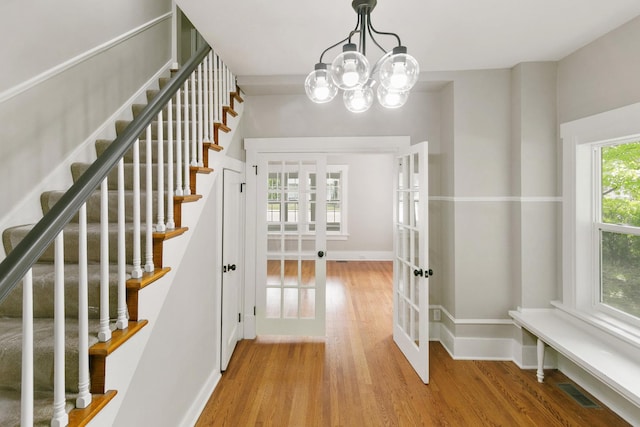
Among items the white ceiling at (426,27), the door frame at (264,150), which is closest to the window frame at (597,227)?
the white ceiling at (426,27)

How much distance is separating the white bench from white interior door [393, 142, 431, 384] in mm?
876

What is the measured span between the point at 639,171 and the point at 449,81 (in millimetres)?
1597

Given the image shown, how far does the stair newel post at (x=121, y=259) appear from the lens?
1371 mm

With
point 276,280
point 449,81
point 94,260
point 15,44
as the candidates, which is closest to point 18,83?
point 15,44

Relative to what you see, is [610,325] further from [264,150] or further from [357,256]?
[357,256]

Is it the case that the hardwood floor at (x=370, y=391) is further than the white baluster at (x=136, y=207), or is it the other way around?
the hardwood floor at (x=370, y=391)

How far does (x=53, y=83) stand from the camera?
6.93ft

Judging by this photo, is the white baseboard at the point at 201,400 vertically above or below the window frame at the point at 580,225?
below

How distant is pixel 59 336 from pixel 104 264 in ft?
1.01

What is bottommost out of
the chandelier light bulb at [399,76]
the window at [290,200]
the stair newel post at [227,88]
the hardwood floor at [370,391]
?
the hardwood floor at [370,391]

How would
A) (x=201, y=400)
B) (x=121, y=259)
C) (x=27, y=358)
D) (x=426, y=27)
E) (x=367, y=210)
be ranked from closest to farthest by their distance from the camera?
(x=27, y=358)
(x=121, y=259)
(x=426, y=27)
(x=201, y=400)
(x=367, y=210)

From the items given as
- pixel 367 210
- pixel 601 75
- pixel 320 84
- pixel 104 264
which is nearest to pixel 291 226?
pixel 320 84

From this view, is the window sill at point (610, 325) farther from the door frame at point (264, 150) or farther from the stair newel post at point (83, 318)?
the stair newel post at point (83, 318)

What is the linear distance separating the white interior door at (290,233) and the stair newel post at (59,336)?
243 centimetres
